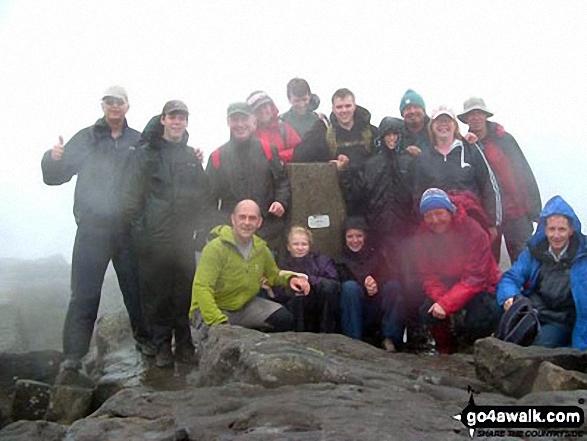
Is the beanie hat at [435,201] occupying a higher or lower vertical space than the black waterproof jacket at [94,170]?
lower

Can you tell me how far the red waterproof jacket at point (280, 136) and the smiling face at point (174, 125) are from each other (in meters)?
1.46

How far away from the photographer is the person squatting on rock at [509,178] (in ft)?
28.8

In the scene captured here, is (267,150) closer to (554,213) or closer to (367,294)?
(367,294)

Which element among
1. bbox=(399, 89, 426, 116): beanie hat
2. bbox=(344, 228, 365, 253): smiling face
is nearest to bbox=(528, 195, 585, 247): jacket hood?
bbox=(344, 228, 365, 253): smiling face

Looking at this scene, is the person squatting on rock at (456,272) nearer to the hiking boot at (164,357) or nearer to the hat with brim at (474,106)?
the hat with brim at (474,106)

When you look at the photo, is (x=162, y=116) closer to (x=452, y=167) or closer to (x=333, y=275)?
(x=333, y=275)

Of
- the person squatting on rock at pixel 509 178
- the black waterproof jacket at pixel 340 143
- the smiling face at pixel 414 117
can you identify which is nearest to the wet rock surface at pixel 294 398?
the person squatting on rock at pixel 509 178

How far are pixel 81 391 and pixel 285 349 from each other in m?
2.97

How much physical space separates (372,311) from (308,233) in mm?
1246

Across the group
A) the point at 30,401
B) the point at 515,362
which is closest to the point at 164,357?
the point at 30,401

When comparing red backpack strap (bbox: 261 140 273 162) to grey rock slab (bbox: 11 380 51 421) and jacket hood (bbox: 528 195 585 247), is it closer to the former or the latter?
jacket hood (bbox: 528 195 585 247)

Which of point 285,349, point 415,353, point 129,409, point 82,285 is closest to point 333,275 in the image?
point 415,353

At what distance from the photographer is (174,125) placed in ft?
25.8

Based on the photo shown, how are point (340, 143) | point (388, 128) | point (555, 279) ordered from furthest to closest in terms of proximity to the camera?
1. point (340, 143)
2. point (388, 128)
3. point (555, 279)
